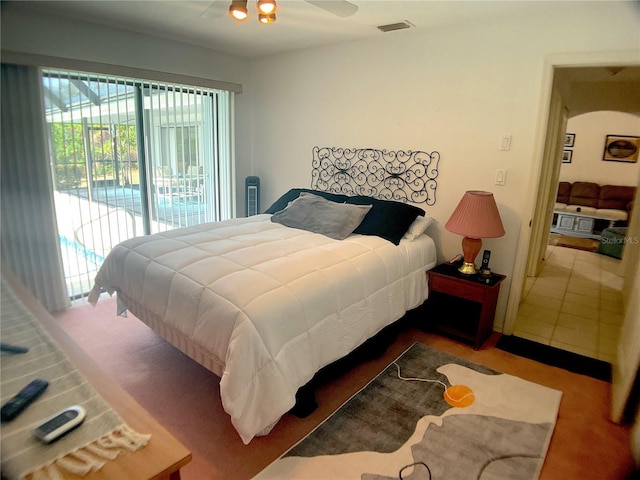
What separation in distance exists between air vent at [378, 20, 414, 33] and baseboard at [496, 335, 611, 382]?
8.02ft

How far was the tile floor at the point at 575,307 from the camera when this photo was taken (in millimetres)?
2926

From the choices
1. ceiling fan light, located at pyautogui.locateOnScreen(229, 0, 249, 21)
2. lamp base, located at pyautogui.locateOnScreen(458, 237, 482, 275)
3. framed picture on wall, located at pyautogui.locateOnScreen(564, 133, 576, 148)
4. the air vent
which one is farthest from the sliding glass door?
framed picture on wall, located at pyautogui.locateOnScreen(564, 133, 576, 148)

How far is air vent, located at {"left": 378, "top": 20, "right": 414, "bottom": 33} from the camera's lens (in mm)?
2824

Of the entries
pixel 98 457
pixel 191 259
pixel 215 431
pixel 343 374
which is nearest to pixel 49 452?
pixel 98 457

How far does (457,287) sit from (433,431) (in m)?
1.10

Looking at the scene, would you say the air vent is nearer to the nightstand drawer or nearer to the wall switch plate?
the wall switch plate

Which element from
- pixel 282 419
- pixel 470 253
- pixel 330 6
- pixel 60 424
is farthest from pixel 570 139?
pixel 60 424

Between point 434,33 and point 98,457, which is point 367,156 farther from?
point 98,457

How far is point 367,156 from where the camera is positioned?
3.48 m

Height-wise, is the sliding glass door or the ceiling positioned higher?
the ceiling

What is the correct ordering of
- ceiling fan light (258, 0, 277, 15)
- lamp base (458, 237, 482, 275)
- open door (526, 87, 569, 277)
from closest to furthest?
1. ceiling fan light (258, 0, 277, 15)
2. lamp base (458, 237, 482, 275)
3. open door (526, 87, 569, 277)

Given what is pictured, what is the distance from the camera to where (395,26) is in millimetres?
2898

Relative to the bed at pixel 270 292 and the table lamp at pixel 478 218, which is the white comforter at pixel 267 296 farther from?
the table lamp at pixel 478 218

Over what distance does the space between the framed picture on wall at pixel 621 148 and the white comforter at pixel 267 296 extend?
18.4ft
